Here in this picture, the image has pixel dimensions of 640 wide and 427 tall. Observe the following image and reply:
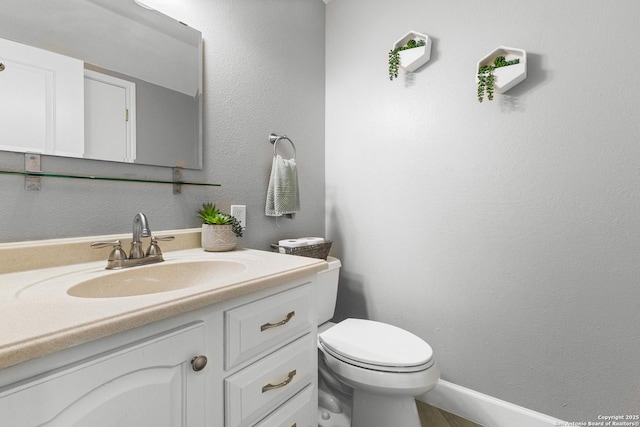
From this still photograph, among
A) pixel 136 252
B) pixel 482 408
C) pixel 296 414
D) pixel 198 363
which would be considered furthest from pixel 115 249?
pixel 482 408

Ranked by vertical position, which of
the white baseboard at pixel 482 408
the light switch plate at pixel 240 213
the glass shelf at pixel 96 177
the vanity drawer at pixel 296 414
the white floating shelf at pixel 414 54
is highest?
the white floating shelf at pixel 414 54

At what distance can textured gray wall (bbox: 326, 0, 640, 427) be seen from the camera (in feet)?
3.78

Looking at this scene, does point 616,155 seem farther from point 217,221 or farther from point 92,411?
point 92,411

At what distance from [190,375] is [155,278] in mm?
396

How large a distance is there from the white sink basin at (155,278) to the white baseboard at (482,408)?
1247mm

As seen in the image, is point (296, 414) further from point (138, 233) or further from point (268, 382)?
point (138, 233)

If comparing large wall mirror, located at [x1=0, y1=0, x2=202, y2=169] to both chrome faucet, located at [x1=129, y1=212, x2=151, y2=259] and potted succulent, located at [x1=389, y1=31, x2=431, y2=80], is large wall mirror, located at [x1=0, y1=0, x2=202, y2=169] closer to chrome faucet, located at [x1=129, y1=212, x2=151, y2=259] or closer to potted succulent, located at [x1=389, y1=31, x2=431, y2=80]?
chrome faucet, located at [x1=129, y1=212, x2=151, y2=259]

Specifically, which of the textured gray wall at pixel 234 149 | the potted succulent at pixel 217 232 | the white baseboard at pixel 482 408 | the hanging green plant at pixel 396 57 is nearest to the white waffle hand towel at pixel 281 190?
the textured gray wall at pixel 234 149

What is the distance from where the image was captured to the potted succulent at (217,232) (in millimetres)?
1181

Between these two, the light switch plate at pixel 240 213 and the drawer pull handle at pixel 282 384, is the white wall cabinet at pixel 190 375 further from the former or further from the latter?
the light switch plate at pixel 240 213

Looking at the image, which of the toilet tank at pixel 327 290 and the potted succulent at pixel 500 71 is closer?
the potted succulent at pixel 500 71

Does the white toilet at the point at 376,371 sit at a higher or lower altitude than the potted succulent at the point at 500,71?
lower

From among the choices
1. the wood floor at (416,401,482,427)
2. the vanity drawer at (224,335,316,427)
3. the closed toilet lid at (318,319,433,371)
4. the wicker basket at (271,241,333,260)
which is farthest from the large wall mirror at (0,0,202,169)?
the wood floor at (416,401,482,427)

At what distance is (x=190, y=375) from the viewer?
2.09 feet
